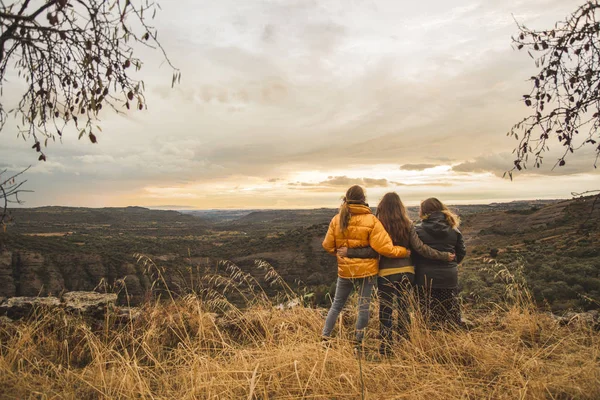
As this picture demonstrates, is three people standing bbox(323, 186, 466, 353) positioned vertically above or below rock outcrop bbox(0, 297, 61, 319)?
above

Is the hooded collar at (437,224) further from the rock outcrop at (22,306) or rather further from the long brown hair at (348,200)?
the rock outcrop at (22,306)

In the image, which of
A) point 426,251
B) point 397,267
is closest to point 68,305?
point 397,267

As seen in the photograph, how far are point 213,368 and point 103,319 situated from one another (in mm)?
2598

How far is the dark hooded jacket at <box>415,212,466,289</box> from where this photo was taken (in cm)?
371

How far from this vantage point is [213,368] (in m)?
2.53

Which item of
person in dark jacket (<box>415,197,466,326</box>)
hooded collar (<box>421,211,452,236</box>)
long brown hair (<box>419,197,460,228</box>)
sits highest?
long brown hair (<box>419,197,460,228</box>)

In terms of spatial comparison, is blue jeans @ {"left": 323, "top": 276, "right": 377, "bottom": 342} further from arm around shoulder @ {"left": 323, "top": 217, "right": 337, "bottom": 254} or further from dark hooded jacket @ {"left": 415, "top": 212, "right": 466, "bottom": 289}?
dark hooded jacket @ {"left": 415, "top": 212, "right": 466, "bottom": 289}

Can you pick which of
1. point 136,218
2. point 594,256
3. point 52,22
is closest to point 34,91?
point 52,22

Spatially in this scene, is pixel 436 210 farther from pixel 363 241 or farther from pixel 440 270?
pixel 363 241

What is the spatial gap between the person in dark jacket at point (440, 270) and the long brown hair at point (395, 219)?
21 cm

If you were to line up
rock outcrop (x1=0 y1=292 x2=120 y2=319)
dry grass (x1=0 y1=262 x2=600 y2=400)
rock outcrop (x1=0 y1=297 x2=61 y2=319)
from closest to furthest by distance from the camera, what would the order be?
dry grass (x1=0 y1=262 x2=600 y2=400), rock outcrop (x1=0 y1=292 x2=120 y2=319), rock outcrop (x1=0 y1=297 x2=61 y2=319)

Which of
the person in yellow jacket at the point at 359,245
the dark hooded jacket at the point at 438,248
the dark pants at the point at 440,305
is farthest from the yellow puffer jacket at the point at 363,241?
the dark pants at the point at 440,305

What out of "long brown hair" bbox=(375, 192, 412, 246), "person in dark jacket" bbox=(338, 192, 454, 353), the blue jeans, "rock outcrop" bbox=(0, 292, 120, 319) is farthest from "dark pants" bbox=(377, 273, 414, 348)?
"rock outcrop" bbox=(0, 292, 120, 319)

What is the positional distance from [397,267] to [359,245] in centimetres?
48
